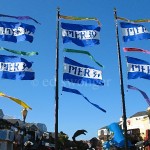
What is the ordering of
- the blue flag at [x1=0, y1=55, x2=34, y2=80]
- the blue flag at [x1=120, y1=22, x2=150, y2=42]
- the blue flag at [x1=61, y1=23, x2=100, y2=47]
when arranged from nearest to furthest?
the blue flag at [x1=0, y1=55, x2=34, y2=80]
the blue flag at [x1=61, y1=23, x2=100, y2=47]
the blue flag at [x1=120, y1=22, x2=150, y2=42]

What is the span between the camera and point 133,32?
22.2 m

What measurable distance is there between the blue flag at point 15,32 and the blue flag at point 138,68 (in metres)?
5.86

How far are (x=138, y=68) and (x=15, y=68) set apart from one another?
700 cm

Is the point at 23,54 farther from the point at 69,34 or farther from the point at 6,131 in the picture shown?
the point at 6,131

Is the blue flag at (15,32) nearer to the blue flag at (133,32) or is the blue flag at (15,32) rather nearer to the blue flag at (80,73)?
the blue flag at (80,73)

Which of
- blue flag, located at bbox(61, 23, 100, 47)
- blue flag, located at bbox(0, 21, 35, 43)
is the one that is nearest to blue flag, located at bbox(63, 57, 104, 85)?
blue flag, located at bbox(61, 23, 100, 47)

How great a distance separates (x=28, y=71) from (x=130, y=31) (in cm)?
654

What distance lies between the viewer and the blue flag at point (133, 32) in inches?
868

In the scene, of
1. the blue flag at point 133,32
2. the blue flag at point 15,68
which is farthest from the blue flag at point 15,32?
the blue flag at point 133,32

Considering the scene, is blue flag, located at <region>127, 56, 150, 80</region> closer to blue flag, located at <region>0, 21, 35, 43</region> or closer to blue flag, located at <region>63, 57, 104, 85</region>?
blue flag, located at <region>63, 57, 104, 85</region>

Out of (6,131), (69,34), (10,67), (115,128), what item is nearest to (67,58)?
(69,34)

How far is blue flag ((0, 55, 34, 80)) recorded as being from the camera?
66.6 feet

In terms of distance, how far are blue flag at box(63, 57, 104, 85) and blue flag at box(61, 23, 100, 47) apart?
1.29 m

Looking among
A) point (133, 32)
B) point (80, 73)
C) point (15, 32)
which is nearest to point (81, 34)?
point (80, 73)
